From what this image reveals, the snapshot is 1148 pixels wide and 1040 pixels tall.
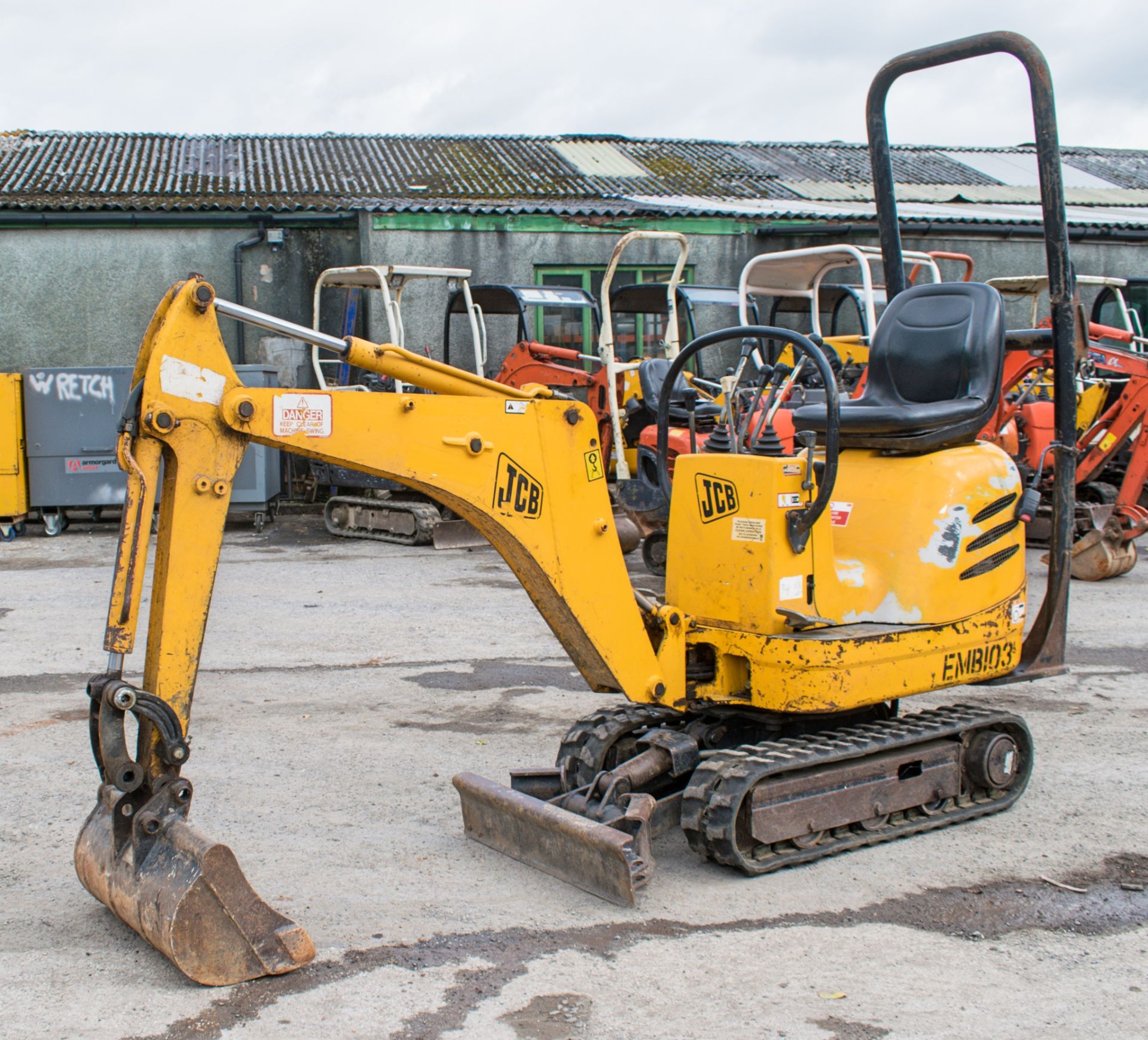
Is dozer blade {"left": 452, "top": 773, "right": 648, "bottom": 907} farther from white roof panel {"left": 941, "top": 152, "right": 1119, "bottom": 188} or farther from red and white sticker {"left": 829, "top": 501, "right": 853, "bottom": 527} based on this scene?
white roof panel {"left": 941, "top": 152, "right": 1119, "bottom": 188}

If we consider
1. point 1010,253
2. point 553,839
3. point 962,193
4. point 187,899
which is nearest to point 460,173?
point 1010,253

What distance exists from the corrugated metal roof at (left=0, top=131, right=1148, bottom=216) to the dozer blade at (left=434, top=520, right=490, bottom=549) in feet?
17.8

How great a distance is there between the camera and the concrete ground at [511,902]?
3311 millimetres

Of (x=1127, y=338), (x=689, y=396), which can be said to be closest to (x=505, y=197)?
(x=689, y=396)

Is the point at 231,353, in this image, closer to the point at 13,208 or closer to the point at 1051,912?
the point at 13,208

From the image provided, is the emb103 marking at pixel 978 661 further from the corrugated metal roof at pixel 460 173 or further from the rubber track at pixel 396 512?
the corrugated metal roof at pixel 460 173

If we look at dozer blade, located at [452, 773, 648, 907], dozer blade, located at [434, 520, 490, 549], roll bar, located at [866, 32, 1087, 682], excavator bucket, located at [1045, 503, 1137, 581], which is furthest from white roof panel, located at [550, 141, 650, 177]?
dozer blade, located at [452, 773, 648, 907]

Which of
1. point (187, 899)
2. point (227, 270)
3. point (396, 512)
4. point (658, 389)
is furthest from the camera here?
point (227, 270)

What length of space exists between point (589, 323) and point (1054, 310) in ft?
36.5

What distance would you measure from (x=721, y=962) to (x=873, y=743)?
1.16 metres

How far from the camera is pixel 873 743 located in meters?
4.45

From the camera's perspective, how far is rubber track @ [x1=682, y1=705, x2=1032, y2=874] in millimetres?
4102

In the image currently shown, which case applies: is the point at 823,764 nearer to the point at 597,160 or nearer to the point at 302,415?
the point at 302,415

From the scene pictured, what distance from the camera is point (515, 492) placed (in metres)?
4.12
